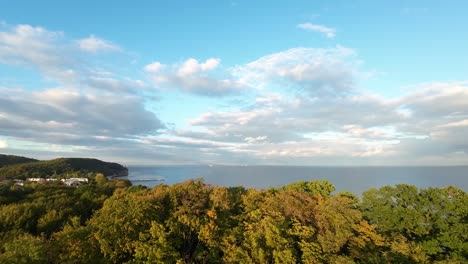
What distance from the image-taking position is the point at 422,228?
35125 millimetres

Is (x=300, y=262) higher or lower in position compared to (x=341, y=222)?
lower

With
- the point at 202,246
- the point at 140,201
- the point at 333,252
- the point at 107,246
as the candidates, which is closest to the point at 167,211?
the point at 140,201

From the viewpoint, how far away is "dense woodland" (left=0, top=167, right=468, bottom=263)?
84.6 feet

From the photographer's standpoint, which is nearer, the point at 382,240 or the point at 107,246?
the point at 107,246

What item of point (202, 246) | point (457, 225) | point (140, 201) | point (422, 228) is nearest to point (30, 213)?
point (140, 201)

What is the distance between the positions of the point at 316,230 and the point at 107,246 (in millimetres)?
21396

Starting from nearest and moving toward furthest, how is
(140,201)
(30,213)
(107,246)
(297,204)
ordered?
(107,246)
(140,201)
(297,204)
(30,213)

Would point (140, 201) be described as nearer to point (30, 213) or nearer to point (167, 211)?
point (167, 211)

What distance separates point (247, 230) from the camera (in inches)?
1256

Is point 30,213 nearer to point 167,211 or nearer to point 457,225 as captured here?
point 167,211

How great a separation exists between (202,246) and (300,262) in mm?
10378

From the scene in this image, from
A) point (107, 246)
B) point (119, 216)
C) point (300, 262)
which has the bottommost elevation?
point (300, 262)

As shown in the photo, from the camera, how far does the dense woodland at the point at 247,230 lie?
25781 mm

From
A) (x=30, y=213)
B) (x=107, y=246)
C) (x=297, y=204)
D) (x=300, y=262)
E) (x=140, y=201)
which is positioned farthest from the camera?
(x=30, y=213)
